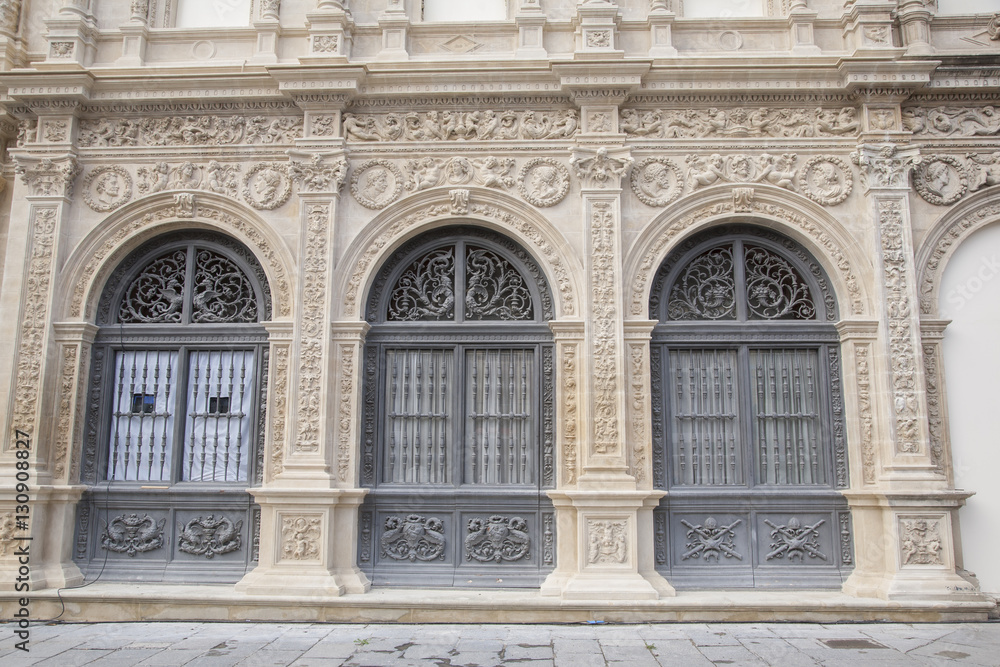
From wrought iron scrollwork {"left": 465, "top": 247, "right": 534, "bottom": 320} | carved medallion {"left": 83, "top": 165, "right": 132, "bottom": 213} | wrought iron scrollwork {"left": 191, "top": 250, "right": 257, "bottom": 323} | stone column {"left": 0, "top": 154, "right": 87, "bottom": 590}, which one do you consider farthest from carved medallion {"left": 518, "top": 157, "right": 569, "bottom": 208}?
stone column {"left": 0, "top": 154, "right": 87, "bottom": 590}

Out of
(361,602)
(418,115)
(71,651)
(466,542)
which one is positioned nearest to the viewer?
(71,651)

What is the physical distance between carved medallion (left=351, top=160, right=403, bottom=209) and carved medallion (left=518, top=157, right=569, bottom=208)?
1557 millimetres

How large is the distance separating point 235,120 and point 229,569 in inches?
219

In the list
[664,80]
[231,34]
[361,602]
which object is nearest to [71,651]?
[361,602]

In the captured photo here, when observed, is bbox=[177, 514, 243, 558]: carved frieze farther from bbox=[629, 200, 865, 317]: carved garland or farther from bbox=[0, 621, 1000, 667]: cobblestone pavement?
bbox=[629, 200, 865, 317]: carved garland

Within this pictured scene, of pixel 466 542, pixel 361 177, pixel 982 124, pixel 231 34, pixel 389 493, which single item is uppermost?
pixel 231 34

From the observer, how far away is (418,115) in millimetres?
9430

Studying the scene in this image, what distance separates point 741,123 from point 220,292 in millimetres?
6892

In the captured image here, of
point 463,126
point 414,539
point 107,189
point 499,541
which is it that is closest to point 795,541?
point 499,541

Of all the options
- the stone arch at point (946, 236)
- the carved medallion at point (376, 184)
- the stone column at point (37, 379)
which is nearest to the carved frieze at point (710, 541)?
the stone arch at point (946, 236)

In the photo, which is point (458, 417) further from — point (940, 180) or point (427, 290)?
point (940, 180)

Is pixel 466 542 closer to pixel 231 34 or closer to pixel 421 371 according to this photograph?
pixel 421 371

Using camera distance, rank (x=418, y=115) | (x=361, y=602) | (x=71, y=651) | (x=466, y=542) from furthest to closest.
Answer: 1. (x=418, y=115)
2. (x=466, y=542)
3. (x=361, y=602)
4. (x=71, y=651)

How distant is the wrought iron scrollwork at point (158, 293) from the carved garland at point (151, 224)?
39 cm
